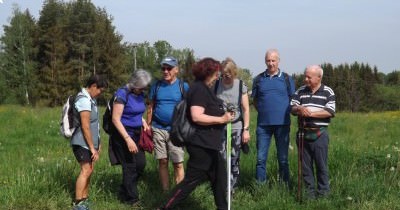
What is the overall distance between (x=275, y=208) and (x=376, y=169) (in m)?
2.05

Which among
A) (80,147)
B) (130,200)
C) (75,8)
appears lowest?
(130,200)

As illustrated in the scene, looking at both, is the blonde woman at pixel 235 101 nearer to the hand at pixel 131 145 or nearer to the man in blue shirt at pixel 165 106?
the man in blue shirt at pixel 165 106

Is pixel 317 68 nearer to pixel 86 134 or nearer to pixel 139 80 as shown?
pixel 139 80

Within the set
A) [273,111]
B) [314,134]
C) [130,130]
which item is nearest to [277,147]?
[273,111]

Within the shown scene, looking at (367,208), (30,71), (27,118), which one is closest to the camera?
(367,208)

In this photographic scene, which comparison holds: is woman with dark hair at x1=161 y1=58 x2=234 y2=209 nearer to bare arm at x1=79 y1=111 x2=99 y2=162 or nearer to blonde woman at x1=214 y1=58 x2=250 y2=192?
blonde woman at x1=214 y1=58 x2=250 y2=192

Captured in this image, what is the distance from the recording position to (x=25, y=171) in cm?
739

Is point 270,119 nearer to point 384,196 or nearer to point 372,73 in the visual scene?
point 384,196

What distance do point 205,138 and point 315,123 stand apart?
159 cm

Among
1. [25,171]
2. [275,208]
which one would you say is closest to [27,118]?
[25,171]

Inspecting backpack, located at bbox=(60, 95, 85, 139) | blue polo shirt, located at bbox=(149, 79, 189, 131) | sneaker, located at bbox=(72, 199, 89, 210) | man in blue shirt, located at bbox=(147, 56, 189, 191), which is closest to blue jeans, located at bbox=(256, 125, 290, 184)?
man in blue shirt, located at bbox=(147, 56, 189, 191)

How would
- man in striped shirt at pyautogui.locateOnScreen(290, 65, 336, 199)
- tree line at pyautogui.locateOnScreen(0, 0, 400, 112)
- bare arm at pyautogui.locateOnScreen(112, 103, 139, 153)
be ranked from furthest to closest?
tree line at pyautogui.locateOnScreen(0, 0, 400, 112), bare arm at pyautogui.locateOnScreen(112, 103, 139, 153), man in striped shirt at pyautogui.locateOnScreen(290, 65, 336, 199)

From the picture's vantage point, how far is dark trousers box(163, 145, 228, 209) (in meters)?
5.46

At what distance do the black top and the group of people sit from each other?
0.04 ft
